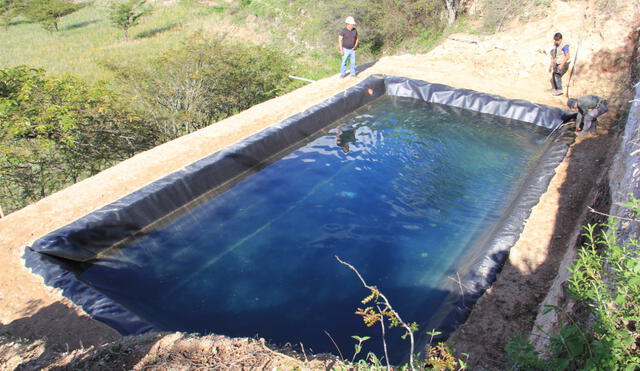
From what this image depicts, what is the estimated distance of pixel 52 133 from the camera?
22.4 feet

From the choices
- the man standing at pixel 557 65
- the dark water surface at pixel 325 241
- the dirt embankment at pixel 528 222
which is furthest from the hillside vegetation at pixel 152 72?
the man standing at pixel 557 65

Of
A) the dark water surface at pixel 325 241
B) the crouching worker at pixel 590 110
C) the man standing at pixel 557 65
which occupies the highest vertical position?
the man standing at pixel 557 65

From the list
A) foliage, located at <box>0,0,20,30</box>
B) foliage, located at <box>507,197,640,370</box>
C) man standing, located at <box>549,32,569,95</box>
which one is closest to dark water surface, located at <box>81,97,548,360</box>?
man standing, located at <box>549,32,569,95</box>

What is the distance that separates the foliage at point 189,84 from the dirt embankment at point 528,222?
2.87 metres

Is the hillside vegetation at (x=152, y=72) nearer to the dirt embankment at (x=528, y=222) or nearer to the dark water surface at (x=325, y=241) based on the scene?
the dirt embankment at (x=528, y=222)

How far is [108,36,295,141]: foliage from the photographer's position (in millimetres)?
9555

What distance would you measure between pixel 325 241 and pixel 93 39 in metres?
22.8

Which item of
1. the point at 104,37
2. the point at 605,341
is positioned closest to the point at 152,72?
the point at 605,341

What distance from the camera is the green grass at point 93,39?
17.4m

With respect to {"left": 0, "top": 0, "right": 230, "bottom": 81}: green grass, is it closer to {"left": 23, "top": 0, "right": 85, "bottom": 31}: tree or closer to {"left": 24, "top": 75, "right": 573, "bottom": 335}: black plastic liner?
{"left": 23, "top": 0, "right": 85, "bottom": 31}: tree

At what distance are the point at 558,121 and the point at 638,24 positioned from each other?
3.62 m

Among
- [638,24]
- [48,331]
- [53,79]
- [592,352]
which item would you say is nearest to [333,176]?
[48,331]

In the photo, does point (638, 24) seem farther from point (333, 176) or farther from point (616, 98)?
point (333, 176)

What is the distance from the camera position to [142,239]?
15.9 feet
